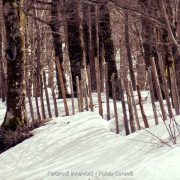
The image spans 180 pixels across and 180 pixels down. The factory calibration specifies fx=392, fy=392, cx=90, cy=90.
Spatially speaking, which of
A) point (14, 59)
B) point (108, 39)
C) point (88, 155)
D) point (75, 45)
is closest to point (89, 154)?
point (88, 155)

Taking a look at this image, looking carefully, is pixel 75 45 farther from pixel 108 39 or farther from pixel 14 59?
pixel 14 59

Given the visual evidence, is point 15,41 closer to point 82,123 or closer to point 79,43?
point 82,123

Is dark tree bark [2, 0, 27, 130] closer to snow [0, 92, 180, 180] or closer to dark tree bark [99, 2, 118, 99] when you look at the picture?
snow [0, 92, 180, 180]

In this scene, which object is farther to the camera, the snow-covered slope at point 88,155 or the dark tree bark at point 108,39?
the dark tree bark at point 108,39

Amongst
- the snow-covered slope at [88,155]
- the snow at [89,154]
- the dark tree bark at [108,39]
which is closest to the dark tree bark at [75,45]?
the dark tree bark at [108,39]

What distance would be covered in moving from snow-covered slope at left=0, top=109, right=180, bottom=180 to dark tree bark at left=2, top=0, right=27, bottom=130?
0.71m

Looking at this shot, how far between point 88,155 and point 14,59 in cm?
361

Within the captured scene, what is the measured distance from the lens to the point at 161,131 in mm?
5078

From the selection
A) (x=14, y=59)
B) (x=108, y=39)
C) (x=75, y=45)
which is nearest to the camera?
(x=14, y=59)

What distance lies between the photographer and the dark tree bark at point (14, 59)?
27.0 ft

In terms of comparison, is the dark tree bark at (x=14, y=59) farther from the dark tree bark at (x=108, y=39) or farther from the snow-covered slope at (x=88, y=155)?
the dark tree bark at (x=108, y=39)

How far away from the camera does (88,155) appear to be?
5.38 metres

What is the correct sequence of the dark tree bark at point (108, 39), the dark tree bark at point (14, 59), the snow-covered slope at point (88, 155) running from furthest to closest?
the dark tree bark at point (108, 39) < the dark tree bark at point (14, 59) < the snow-covered slope at point (88, 155)

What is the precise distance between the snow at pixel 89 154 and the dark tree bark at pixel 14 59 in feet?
2.31
